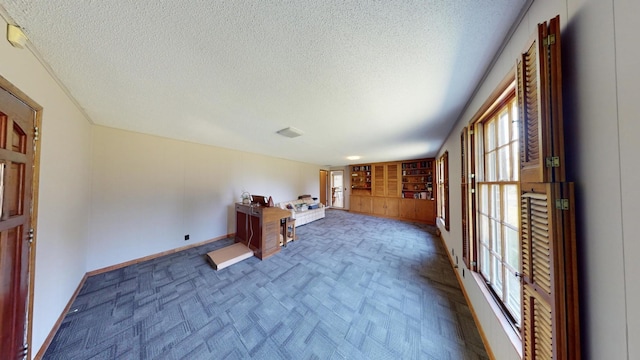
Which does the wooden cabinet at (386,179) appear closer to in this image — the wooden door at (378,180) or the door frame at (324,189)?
the wooden door at (378,180)

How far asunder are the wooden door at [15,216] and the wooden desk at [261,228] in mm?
2252

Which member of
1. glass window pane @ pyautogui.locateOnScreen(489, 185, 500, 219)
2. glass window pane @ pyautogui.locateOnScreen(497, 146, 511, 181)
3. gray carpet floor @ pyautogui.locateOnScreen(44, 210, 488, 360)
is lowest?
gray carpet floor @ pyautogui.locateOnScreen(44, 210, 488, 360)

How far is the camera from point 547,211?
716 millimetres

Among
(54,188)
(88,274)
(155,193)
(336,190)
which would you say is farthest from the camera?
(336,190)

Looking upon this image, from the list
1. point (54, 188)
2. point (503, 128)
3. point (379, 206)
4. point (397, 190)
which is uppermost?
point (503, 128)

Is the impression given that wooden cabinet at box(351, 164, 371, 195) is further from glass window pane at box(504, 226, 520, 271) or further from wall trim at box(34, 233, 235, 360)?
glass window pane at box(504, 226, 520, 271)

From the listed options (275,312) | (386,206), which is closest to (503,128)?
(275,312)

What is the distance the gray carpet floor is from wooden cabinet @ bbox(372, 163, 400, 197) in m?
3.42

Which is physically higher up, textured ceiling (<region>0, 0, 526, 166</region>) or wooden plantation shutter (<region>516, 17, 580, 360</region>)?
textured ceiling (<region>0, 0, 526, 166</region>)

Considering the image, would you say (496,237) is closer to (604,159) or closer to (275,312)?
(604,159)

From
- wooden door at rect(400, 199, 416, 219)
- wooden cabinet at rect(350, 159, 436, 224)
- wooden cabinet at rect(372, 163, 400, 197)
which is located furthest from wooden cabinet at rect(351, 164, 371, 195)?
wooden door at rect(400, 199, 416, 219)

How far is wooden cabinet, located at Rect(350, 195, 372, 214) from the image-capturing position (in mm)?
6891

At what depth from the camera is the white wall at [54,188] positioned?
1259 mm

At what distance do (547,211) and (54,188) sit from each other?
12.0 feet
